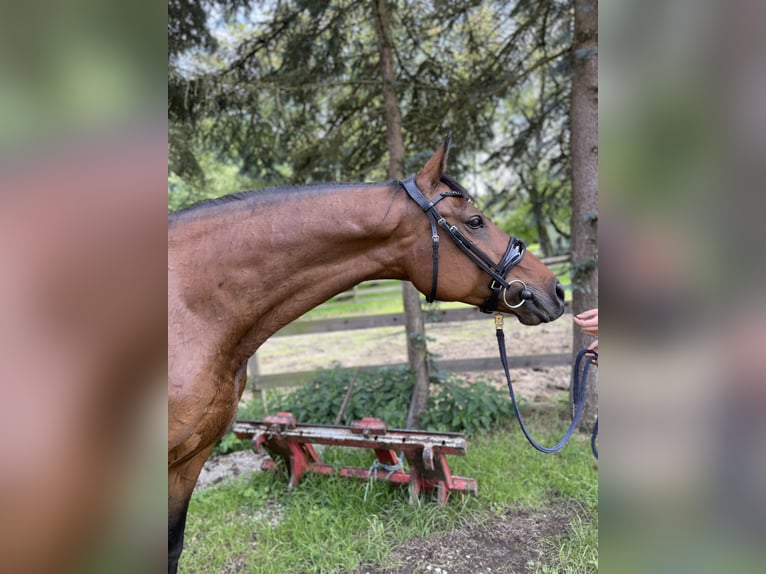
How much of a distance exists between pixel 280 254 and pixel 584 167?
3400 mm

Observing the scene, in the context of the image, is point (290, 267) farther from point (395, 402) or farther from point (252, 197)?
point (395, 402)

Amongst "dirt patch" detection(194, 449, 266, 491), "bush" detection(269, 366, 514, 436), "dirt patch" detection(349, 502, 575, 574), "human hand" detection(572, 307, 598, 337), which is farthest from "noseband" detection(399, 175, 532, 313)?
"dirt patch" detection(194, 449, 266, 491)

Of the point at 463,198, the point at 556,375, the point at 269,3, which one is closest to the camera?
Result: the point at 463,198

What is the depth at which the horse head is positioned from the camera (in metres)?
1.90

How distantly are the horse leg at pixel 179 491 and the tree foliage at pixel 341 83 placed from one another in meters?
3.28

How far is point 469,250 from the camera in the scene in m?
1.92
